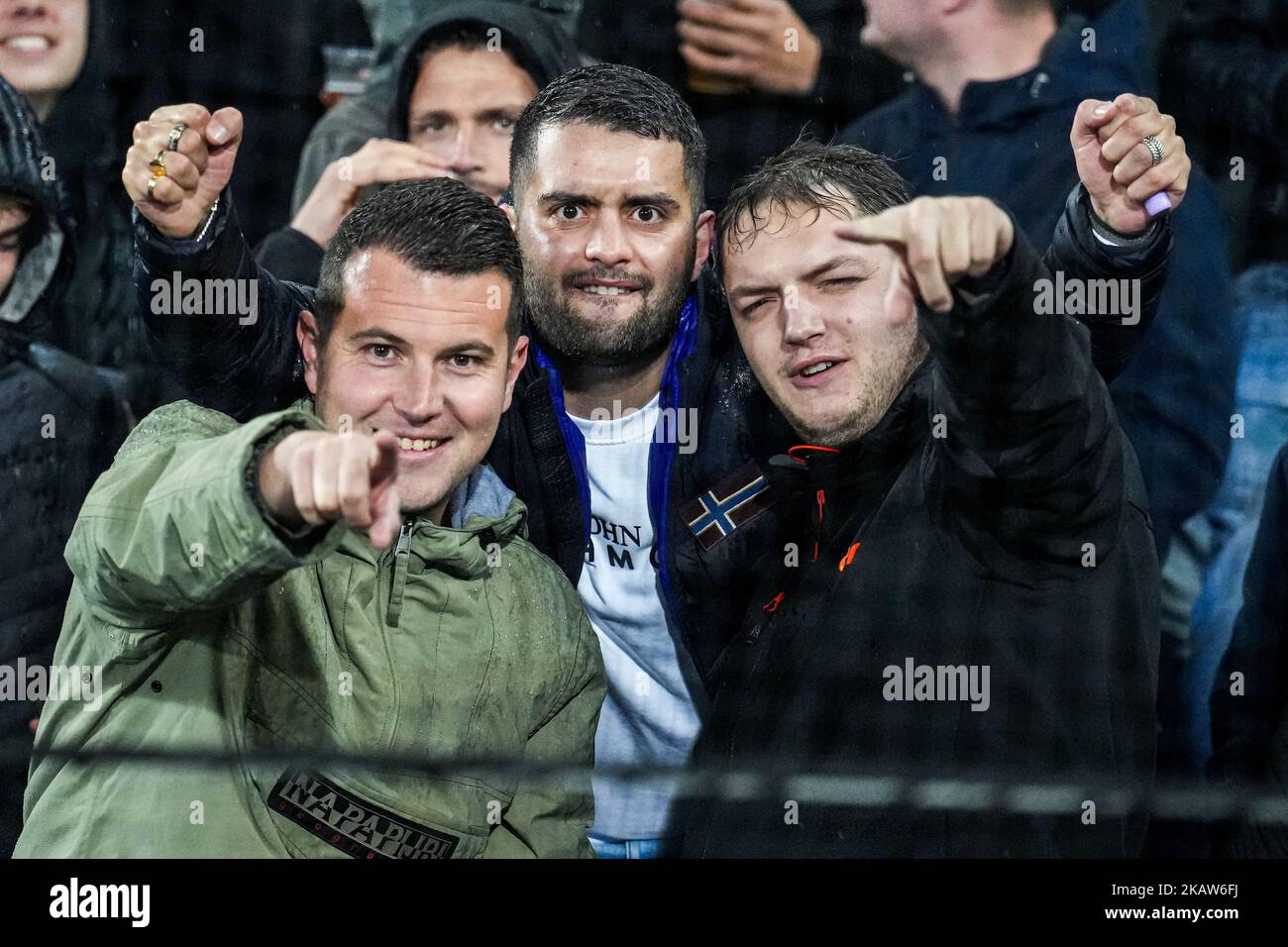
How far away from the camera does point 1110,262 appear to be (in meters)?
1.64

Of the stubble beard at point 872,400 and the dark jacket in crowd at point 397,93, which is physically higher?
the dark jacket in crowd at point 397,93

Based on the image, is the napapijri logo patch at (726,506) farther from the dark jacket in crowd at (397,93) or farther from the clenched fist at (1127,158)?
the dark jacket in crowd at (397,93)

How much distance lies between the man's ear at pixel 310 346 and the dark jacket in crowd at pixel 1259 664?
44.2 inches

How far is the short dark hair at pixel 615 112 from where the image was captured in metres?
1.77

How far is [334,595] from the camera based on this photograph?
1522 millimetres

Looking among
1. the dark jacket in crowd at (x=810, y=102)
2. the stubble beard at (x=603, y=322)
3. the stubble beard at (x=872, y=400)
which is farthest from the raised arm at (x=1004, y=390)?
the dark jacket in crowd at (x=810, y=102)

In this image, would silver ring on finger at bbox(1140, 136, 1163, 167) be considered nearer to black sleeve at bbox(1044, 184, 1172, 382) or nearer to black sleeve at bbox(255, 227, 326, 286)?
black sleeve at bbox(1044, 184, 1172, 382)

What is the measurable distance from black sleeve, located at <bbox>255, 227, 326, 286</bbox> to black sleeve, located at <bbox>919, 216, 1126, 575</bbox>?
843 millimetres

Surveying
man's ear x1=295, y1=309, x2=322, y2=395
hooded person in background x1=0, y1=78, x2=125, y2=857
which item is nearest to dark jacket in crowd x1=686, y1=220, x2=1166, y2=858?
man's ear x1=295, y1=309, x2=322, y2=395

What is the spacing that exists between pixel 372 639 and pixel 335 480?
361mm
